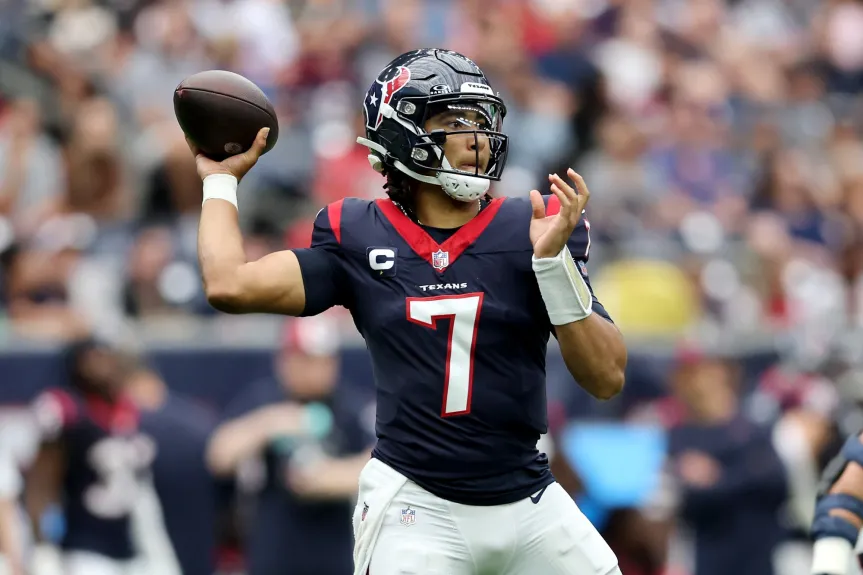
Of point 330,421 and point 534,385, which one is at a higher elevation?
point 534,385

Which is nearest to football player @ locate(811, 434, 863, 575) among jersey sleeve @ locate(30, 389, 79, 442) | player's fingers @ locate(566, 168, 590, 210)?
player's fingers @ locate(566, 168, 590, 210)

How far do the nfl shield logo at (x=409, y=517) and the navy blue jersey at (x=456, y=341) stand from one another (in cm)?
8

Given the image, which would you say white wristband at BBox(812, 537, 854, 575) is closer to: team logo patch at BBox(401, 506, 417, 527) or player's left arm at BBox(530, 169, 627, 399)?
player's left arm at BBox(530, 169, 627, 399)

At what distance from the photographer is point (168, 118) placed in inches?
402

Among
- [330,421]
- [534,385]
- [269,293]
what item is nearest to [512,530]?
[534,385]

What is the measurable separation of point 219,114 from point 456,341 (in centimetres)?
89

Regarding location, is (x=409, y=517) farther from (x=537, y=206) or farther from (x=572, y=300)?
(x=537, y=206)

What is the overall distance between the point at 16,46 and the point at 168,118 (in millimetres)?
1282

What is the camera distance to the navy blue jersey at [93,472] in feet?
23.2

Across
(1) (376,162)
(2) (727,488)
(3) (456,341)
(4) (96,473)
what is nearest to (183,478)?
(4) (96,473)

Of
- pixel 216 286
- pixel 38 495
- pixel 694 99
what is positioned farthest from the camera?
pixel 694 99

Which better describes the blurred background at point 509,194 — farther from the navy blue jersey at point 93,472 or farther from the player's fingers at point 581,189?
the player's fingers at point 581,189

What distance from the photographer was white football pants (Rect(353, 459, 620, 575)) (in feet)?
12.7

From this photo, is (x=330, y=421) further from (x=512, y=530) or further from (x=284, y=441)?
(x=512, y=530)
